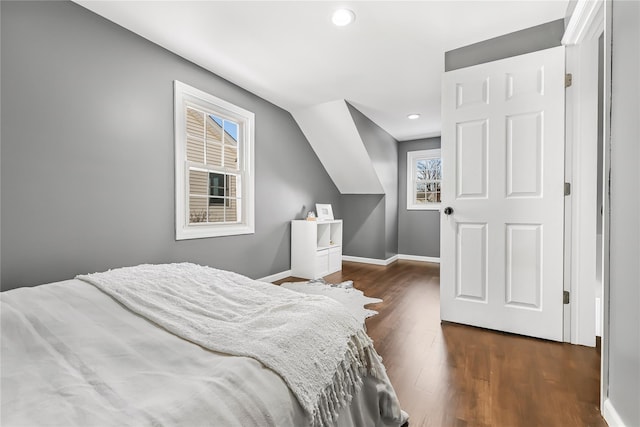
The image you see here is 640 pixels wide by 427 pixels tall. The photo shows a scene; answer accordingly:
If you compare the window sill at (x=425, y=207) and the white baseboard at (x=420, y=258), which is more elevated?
the window sill at (x=425, y=207)

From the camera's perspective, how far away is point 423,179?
547 cm

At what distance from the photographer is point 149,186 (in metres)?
2.37

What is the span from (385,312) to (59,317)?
92.2 inches

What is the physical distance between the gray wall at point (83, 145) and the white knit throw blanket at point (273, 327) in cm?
74

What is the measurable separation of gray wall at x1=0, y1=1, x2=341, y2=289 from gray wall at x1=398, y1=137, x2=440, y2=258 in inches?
148

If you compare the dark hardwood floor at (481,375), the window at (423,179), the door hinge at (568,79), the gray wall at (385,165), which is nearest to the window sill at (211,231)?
A: the dark hardwood floor at (481,375)

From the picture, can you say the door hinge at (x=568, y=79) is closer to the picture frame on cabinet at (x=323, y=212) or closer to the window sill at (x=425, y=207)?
the picture frame on cabinet at (x=323, y=212)

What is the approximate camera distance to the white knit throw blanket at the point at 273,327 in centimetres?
84

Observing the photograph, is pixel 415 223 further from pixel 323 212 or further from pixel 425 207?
pixel 323 212

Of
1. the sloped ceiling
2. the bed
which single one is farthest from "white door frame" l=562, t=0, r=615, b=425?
the sloped ceiling

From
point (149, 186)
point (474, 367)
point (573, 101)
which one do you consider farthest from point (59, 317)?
point (573, 101)

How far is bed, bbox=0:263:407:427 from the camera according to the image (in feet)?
2.12

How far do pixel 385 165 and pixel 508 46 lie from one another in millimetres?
2751

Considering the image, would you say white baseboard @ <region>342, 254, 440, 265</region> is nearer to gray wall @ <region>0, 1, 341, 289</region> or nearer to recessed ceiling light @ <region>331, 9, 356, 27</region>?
gray wall @ <region>0, 1, 341, 289</region>
